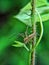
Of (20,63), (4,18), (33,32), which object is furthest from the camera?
(4,18)

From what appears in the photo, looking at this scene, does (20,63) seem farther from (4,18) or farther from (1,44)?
(4,18)

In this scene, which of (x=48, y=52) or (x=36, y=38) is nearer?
(x=36, y=38)

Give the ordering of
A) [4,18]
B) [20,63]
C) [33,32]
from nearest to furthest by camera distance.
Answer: [33,32], [20,63], [4,18]

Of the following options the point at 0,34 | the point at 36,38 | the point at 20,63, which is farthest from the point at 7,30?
the point at 36,38

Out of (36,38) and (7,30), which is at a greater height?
(7,30)

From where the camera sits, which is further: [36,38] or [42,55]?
[42,55]

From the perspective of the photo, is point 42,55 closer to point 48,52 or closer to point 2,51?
point 48,52

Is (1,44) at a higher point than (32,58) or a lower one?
higher

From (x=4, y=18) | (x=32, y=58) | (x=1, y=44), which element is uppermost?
(x=4, y=18)

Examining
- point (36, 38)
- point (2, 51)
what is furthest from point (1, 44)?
point (36, 38)
